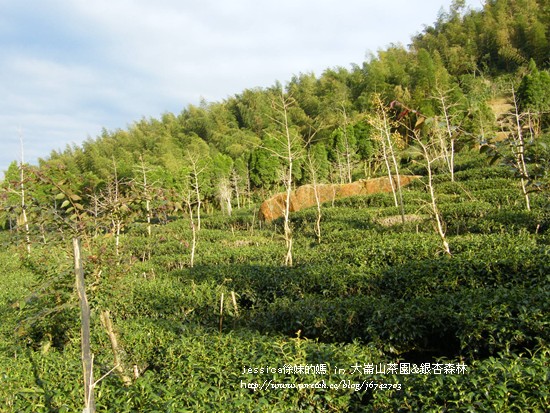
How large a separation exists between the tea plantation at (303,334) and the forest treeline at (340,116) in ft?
33.3

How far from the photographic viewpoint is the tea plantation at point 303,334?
3350mm

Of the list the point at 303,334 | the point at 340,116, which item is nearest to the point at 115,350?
the point at 303,334

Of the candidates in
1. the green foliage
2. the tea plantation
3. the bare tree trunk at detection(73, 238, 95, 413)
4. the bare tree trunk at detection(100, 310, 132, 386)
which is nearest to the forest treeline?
the green foliage

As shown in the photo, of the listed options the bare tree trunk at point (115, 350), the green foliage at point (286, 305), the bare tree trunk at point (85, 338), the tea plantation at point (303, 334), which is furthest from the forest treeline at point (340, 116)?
the bare tree trunk at point (85, 338)

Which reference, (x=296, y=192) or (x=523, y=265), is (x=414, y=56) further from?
(x=523, y=265)

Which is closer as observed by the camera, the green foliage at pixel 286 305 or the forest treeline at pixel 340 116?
the green foliage at pixel 286 305

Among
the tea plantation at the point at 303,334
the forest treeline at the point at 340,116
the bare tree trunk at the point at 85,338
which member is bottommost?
the tea plantation at the point at 303,334

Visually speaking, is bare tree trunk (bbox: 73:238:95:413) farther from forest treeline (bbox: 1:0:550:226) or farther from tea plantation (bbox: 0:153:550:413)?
forest treeline (bbox: 1:0:550:226)

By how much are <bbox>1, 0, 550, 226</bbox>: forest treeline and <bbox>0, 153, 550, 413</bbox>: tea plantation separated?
33.3 feet

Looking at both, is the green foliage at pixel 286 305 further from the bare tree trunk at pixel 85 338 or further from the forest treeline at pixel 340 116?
the forest treeline at pixel 340 116

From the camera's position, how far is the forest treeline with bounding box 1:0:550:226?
2725 centimetres

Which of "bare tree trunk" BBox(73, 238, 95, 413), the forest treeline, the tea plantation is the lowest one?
the tea plantation

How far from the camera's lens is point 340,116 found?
3644 centimetres

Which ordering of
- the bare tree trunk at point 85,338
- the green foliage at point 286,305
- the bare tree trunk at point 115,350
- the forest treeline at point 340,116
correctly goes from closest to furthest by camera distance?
the bare tree trunk at point 85,338 < the green foliage at point 286,305 < the bare tree trunk at point 115,350 < the forest treeline at point 340,116
